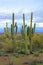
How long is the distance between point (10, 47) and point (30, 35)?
13.9ft

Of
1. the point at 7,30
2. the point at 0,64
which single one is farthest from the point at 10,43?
the point at 0,64

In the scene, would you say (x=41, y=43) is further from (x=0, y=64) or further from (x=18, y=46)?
(x=0, y=64)

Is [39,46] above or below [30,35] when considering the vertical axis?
below

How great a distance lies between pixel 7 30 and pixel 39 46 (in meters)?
7.04

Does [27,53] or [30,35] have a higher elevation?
[30,35]

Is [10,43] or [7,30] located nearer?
[10,43]

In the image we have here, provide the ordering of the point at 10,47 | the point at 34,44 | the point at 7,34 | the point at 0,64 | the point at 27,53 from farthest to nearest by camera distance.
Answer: the point at 7,34, the point at 34,44, the point at 10,47, the point at 27,53, the point at 0,64

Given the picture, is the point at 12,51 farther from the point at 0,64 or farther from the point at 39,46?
the point at 0,64

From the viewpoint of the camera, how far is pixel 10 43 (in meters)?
36.1

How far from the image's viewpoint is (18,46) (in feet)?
127

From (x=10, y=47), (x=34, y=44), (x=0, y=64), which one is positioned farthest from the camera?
(x=34, y=44)

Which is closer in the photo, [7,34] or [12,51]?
[12,51]

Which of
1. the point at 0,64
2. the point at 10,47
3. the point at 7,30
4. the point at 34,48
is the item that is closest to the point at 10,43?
the point at 10,47

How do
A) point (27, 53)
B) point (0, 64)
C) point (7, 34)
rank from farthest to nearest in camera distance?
point (7, 34), point (27, 53), point (0, 64)
